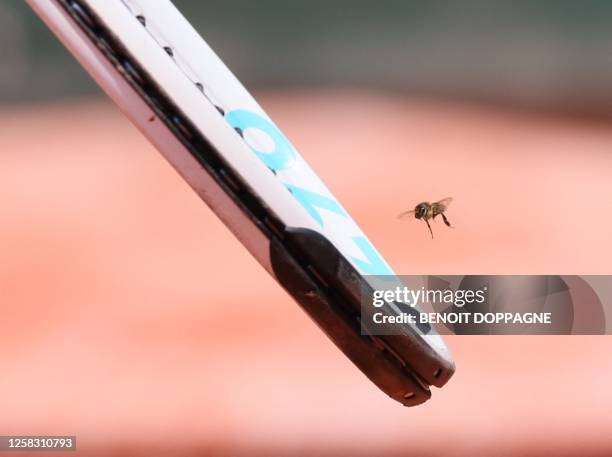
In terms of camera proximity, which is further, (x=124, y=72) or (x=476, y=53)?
(x=476, y=53)

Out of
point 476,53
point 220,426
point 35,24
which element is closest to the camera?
point 220,426

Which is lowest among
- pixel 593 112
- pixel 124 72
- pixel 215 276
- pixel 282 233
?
pixel 282 233

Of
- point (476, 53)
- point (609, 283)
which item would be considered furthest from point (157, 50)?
point (476, 53)

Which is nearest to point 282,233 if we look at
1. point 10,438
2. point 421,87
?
point 10,438

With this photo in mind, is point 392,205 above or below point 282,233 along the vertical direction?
above

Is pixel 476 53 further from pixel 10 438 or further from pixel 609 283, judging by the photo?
pixel 10 438

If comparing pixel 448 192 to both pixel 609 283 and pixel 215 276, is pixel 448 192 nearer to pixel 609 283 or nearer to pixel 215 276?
pixel 215 276

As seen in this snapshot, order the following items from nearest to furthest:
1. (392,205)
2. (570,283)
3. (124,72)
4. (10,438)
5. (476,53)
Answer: (124,72) → (570,283) → (10,438) → (392,205) → (476,53)
